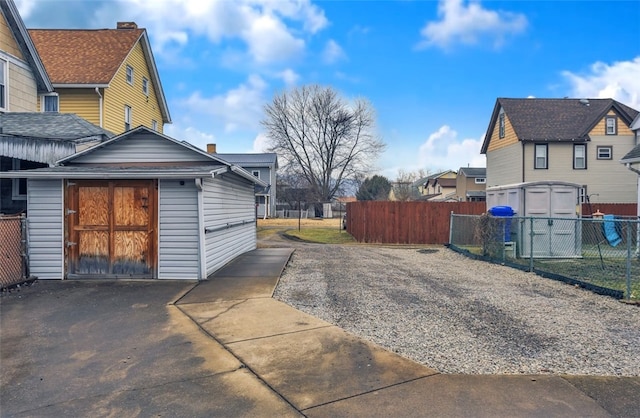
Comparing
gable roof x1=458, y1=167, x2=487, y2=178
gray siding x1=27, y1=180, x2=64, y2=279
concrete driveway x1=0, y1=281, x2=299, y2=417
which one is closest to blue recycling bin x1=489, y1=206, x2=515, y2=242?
concrete driveway x1=0, y1=281, x2=299, y2=417

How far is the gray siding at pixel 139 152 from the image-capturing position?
9359 mm

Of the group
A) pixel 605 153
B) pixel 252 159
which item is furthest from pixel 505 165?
pixel 252 159

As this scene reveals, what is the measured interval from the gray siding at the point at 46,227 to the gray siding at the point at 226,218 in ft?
9.79

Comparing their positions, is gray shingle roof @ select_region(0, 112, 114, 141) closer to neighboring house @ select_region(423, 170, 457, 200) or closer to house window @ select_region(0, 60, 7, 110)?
house window @ select_region(0, 60, 7, 110)

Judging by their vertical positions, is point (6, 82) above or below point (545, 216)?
above

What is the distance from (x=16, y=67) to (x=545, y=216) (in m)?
18.0

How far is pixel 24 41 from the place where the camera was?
43.8 feet

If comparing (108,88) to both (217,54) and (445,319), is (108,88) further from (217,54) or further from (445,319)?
(445,319)

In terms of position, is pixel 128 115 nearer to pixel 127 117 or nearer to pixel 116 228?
pixel 127 117

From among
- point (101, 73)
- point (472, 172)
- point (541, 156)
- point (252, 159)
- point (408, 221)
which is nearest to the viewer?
point (101, 73)

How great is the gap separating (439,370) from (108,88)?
740 inches

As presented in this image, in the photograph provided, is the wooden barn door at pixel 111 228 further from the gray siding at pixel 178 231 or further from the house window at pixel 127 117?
Answer: the house window at pixel 127 117

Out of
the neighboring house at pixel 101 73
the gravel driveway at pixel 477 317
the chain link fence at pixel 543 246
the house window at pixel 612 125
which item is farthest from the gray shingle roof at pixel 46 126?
the house window at pixel 612 125

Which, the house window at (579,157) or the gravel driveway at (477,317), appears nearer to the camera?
the gravel driveway at (477,317)
